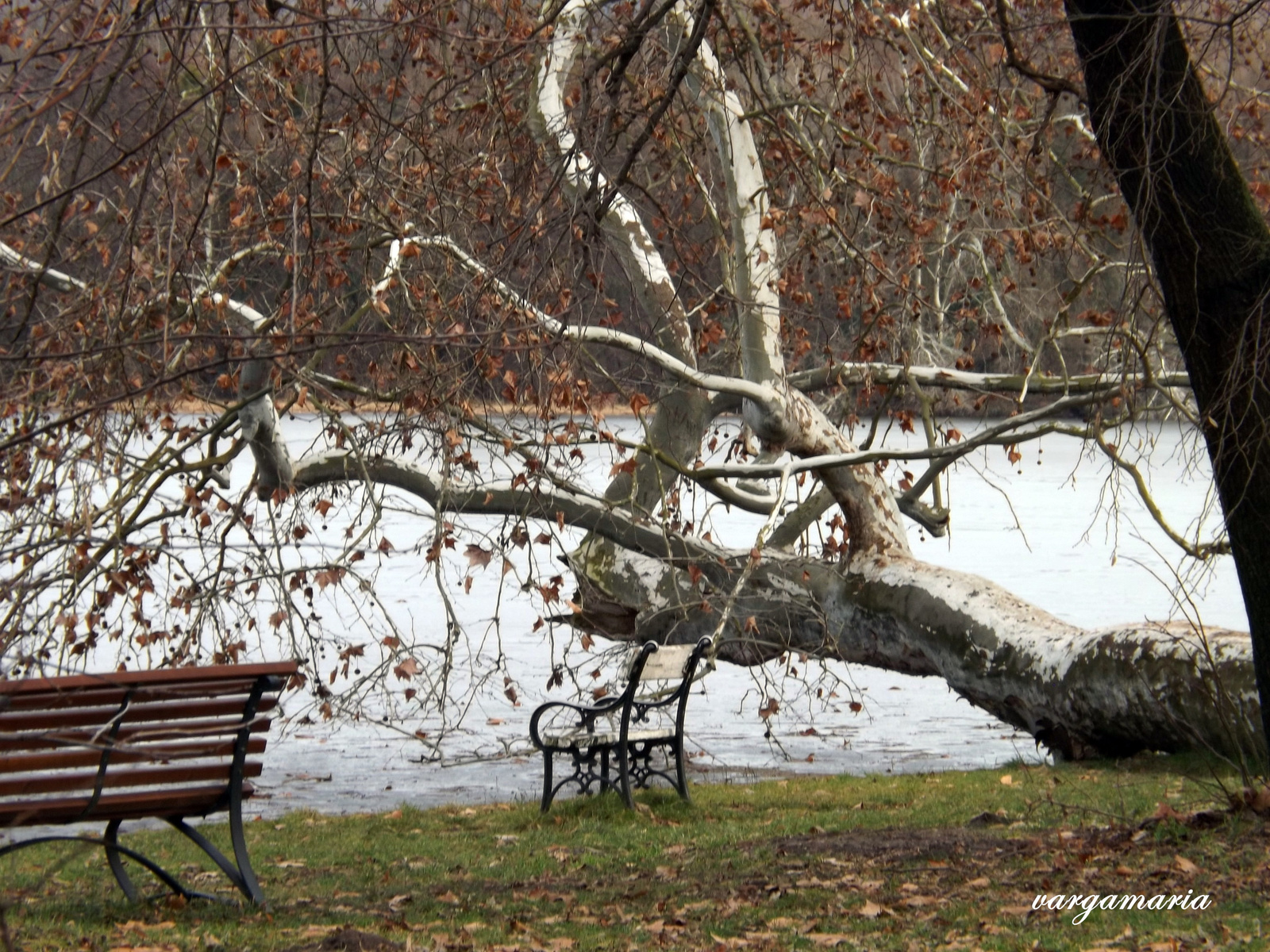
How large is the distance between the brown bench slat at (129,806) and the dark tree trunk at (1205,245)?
12.4ft

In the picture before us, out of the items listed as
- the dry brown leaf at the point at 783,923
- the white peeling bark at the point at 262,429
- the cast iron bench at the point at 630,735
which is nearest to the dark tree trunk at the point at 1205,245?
the dry brown leaf at the point at 783,923

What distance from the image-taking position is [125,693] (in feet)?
15.4

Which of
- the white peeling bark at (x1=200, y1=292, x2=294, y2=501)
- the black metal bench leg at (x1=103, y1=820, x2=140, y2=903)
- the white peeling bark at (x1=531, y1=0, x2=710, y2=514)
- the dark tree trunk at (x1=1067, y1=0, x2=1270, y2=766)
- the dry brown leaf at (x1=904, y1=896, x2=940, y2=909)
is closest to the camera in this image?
the dry brown leaf at (x1=904, y1=896, x2=940, y2=909)

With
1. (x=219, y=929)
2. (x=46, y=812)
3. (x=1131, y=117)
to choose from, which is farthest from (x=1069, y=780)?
(x=46, y=812)

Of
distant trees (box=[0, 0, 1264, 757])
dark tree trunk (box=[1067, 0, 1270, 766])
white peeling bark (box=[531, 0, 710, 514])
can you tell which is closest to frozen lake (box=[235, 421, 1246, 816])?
dark tree trunk (box=[1067, 0, 1270, 766])

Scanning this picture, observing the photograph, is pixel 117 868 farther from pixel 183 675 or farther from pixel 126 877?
pixel 183 675

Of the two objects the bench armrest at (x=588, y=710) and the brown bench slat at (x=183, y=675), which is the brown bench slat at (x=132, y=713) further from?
the bench armrest at (x=588, y=710)

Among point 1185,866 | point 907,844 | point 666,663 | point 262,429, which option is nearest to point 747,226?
point 666,663

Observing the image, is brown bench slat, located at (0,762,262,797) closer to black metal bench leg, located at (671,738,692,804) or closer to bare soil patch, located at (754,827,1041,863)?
bare soil patch, located at (754,827,1041,863)

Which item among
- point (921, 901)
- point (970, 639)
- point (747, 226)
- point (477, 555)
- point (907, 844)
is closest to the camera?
point (921, 901)

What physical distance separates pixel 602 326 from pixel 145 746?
579 cm

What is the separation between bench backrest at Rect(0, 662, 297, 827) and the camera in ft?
15.3

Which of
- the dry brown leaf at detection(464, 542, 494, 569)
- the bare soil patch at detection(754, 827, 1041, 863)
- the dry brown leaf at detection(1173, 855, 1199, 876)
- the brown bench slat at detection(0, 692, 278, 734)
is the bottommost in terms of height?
the dry brown leaf at detection(1173, 855, 1199, 876)

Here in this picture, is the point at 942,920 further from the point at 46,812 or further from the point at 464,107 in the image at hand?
the point at 464,107
